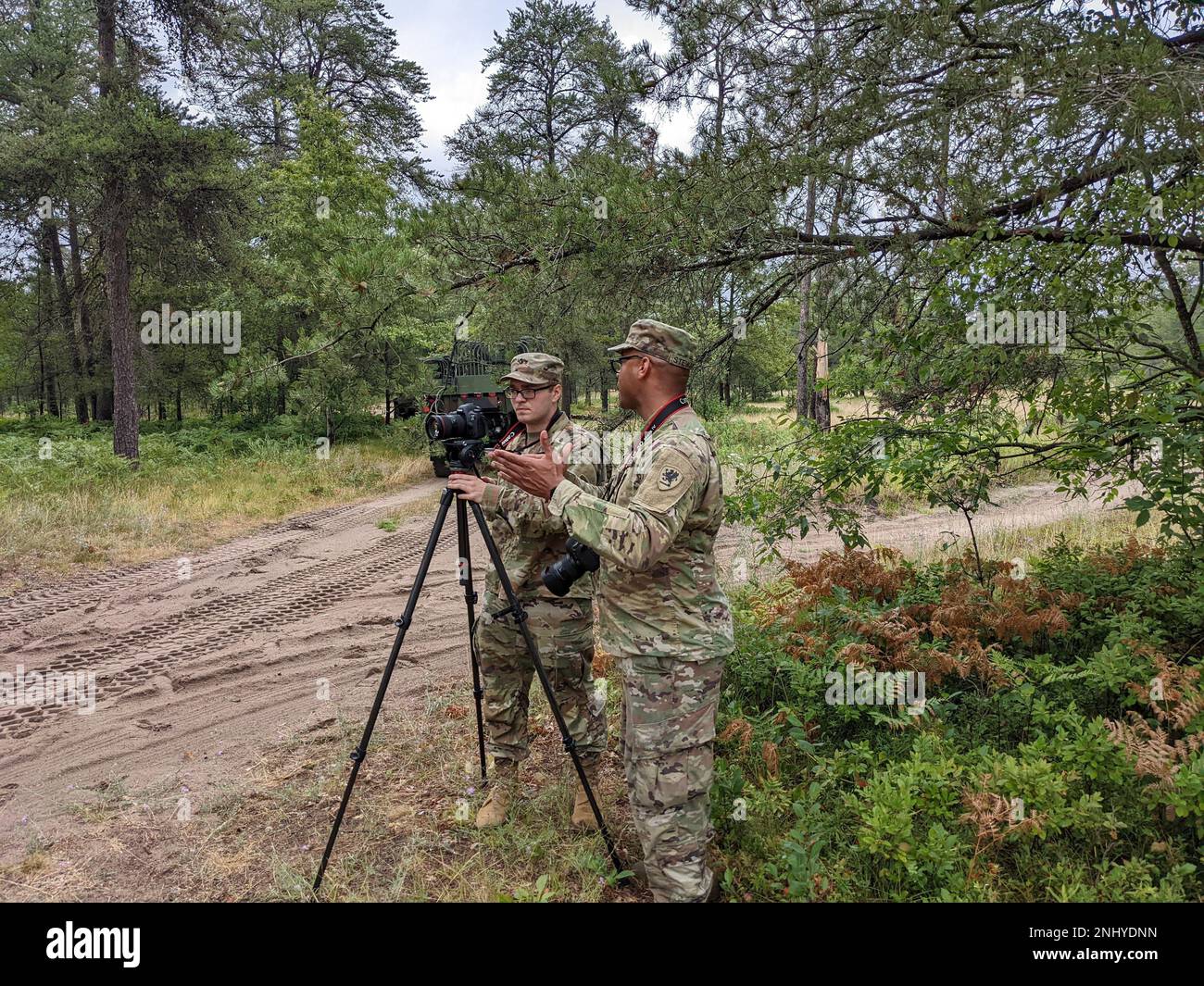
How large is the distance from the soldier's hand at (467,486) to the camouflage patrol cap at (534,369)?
2.26ft

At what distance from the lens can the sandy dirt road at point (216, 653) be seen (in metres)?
4.23

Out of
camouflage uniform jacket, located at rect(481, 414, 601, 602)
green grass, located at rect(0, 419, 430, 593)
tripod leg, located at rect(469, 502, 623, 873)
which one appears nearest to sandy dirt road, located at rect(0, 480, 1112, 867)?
green grass, located at rect(0, 419, 430, 593)

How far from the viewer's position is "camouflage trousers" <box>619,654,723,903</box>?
103 inches

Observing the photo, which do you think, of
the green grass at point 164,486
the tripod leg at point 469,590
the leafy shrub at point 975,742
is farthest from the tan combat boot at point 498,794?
the green grass at point 164,486

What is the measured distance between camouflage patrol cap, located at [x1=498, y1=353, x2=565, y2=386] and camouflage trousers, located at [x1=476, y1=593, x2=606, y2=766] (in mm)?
1102

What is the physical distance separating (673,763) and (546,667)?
1.05 metres

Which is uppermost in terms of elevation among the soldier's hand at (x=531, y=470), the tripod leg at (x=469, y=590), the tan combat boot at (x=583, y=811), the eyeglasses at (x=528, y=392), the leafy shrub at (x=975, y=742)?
the eyeglasses at (x=528, y=392)

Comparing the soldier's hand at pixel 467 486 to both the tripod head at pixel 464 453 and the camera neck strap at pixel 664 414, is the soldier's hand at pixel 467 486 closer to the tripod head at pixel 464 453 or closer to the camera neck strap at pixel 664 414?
the tripod head at pixel 464 453

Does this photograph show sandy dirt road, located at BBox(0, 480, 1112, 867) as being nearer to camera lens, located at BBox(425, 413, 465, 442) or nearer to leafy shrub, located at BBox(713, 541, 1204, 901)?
leafy shrub, located at BBox(713, 541, 1204, 901)

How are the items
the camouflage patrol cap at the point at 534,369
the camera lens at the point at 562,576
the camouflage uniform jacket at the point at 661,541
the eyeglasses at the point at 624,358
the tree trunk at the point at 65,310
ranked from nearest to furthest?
the camouflage uniform jacket at the point at 661,541
the camera lens at the point at 562,576
the eyeglasses at the point at 624,358
the camouflage patrol cap at the point at 534,369
the tree trunk at the point at 65,310

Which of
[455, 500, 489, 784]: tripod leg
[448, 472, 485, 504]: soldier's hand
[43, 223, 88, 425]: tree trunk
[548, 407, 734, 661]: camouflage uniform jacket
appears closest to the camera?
[548, 407, 734, 661]: camouflage uniform jacket

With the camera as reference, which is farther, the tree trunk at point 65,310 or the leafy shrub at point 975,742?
the tree trunk at point 65,310

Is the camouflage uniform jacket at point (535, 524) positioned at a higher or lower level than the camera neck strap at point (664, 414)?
lower

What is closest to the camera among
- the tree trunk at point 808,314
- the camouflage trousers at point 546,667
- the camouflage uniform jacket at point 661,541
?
the camouflage uniform jacket at point 661,541
